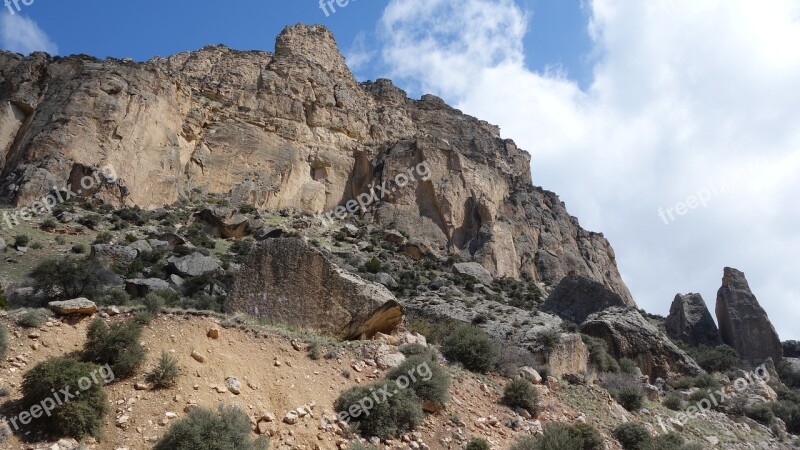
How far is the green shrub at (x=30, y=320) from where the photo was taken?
32.7ft

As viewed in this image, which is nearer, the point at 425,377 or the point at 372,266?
the point at 425,377

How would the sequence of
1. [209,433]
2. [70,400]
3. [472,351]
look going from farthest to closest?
1. [472,351]
2. [70,400]
3. [209,433]

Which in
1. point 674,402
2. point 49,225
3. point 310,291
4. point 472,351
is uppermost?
point 49,225

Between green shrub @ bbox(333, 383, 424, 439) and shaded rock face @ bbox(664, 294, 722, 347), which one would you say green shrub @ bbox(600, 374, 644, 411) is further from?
shaded rock face @ bbox(664, 294, 722, 347)

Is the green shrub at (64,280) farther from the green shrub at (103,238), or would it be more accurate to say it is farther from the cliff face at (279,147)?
the cliff face at (279,147)

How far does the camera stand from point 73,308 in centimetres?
1055

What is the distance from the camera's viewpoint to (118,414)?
879 cm

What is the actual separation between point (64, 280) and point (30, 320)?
1174 centimetres

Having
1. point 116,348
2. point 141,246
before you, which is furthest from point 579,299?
point 116,348

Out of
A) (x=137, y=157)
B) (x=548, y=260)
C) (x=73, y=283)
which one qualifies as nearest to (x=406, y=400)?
(x=73, y=283)

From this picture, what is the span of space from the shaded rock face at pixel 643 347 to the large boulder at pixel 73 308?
2116 centimetres

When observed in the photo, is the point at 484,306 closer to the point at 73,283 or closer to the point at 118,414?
the point at 73,283

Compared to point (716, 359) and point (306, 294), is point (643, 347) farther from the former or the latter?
point (306, 294)

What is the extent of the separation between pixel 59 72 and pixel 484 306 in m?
39.4
